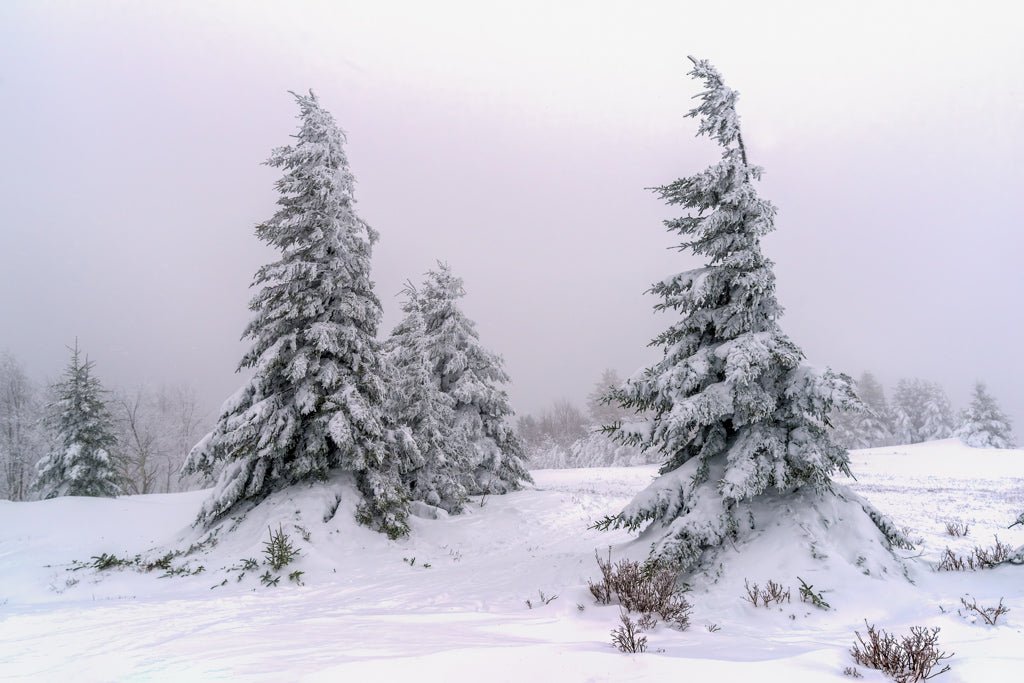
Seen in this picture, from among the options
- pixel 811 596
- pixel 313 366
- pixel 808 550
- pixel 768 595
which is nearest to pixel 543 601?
pixel 768 595

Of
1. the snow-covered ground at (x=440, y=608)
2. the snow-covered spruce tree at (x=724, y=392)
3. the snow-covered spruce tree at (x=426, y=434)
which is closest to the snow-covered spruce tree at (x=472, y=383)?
the snow-covered spruce tree at (x=426, y=434)

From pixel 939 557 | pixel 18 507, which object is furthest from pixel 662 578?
pixel 18 507

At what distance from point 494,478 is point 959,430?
56.1 m

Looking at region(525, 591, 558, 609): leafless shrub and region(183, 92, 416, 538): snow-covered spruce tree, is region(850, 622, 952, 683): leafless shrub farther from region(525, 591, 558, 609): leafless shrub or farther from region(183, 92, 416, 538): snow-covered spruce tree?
region(183, 92, 416, 538): snow-covered spruce tree

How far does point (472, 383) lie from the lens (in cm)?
1969

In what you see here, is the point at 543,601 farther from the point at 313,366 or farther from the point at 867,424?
the point at 867,424

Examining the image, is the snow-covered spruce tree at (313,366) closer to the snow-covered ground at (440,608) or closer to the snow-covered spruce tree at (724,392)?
the snow-covered ground at (440,608)

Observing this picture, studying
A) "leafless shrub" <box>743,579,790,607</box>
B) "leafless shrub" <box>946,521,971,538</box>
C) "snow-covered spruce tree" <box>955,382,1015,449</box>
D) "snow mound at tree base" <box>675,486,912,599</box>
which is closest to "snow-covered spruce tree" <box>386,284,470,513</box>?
"snow mound at tree base" <box>675,486,912,599</box>

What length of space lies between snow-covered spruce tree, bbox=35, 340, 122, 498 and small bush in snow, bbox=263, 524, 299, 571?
20.6m

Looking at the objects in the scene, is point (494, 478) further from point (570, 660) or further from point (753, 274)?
point (570, 660)

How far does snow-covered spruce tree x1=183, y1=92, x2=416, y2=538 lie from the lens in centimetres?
1173

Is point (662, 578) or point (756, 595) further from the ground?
point (662, 578)

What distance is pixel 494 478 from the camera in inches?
789

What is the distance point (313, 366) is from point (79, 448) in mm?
20471
